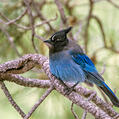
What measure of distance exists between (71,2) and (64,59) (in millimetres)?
1678

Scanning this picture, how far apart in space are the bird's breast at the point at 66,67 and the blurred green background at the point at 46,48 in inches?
7.4

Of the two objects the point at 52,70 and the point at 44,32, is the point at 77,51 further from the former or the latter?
the point at 44,32

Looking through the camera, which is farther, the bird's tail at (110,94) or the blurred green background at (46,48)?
the blurred green background at (46,48)

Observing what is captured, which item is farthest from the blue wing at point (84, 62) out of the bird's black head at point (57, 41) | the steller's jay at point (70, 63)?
the bird's black head at point (57, 41)

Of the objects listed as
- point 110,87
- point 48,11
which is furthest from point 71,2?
point 110,87

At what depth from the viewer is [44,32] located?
356 centimetres

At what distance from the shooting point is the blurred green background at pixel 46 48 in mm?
2537

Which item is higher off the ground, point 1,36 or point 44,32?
point 1,36

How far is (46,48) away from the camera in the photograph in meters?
3.39

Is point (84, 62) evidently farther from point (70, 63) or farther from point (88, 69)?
point (70, 63)

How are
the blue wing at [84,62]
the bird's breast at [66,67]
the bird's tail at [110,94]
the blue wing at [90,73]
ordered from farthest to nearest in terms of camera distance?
the blue wing at [84,62]
the blue wing at [90,73]
the bird's breast at [66,67]
the bird's tail at [110,94]

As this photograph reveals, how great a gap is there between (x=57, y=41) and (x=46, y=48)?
2.89ft

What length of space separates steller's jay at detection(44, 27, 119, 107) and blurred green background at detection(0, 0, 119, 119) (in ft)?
0.56

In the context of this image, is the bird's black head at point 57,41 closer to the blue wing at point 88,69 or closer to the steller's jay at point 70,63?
the steller's jay at point 70,63
